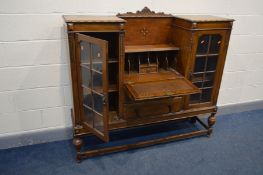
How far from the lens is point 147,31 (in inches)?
85.5

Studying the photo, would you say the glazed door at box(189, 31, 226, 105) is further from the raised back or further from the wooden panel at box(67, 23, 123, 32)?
the wooden panel at box(67, 23, 123, 32)

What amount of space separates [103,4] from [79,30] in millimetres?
495

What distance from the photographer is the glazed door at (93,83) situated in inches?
63.8

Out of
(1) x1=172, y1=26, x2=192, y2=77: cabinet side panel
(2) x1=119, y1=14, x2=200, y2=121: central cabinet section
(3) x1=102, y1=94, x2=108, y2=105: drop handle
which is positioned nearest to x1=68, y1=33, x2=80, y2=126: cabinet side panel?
(3) x1=102, y1=94, x2=108, y2=105: drop handle

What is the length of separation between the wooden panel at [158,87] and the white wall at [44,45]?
649mm

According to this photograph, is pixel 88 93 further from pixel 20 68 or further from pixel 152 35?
pixel 152 35

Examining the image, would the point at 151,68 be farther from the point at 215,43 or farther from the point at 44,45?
the point at 44,45

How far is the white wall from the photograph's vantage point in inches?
75.4

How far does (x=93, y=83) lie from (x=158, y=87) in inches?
19.9

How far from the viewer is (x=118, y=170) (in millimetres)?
2088

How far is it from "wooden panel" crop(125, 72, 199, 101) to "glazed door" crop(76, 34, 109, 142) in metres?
0.24

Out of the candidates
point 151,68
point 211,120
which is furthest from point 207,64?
point 211,120

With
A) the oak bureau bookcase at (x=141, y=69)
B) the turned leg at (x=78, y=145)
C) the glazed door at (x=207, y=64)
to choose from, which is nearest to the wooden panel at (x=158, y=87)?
the oak bureau bookcase at (x=141, y=69)

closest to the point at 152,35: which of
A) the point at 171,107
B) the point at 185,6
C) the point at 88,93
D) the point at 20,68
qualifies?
the point at 185,6
